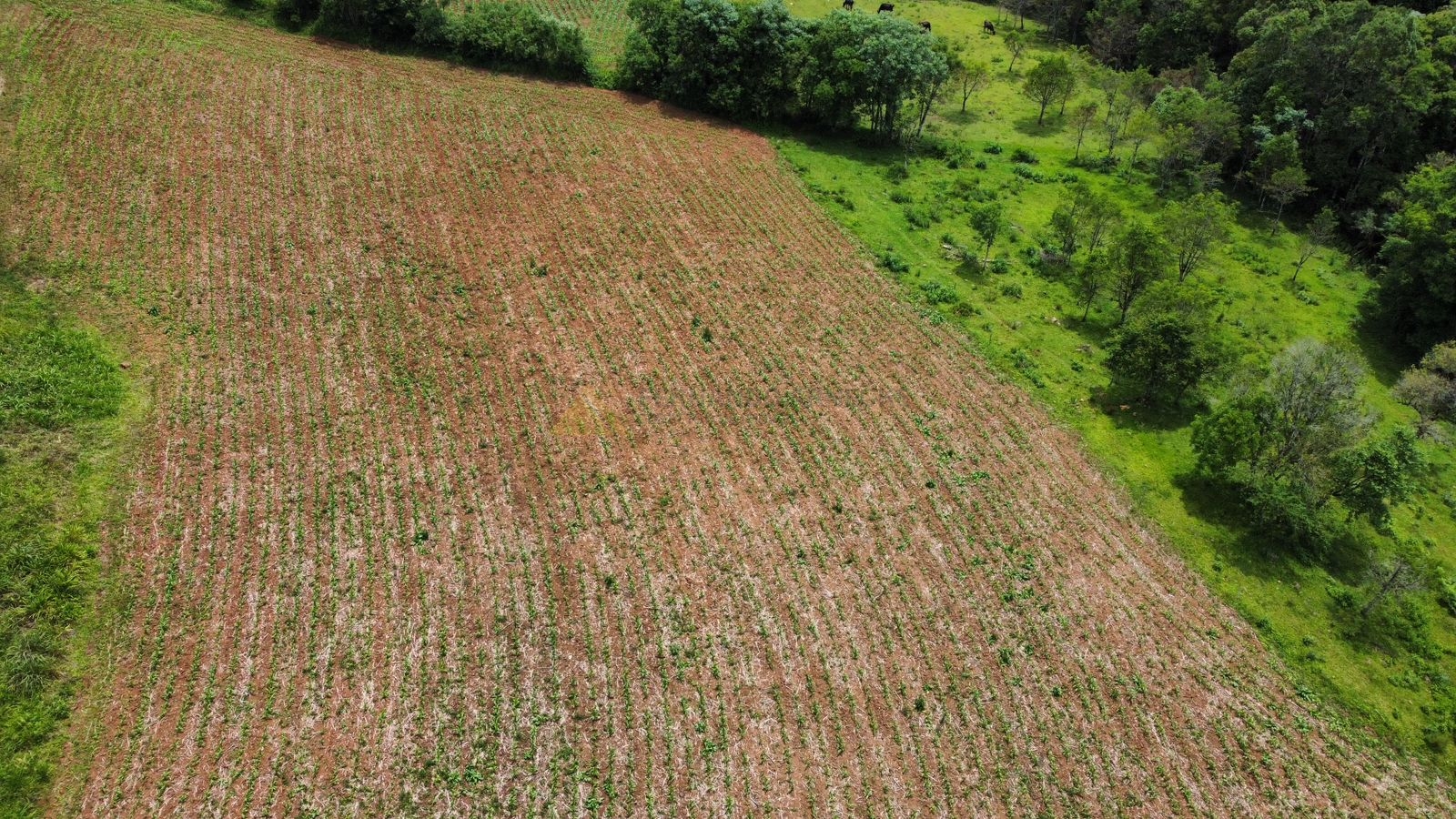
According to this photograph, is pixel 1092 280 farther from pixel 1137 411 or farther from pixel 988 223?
pixel 1137 411

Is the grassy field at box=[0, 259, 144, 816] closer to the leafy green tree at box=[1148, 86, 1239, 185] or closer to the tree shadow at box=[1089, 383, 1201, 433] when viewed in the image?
the tree shadow at box=[1089, 383, 1201, 433]

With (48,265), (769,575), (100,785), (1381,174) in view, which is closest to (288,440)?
(100,785)

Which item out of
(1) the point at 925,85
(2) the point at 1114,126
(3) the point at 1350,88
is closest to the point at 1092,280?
(1) the point at 925,85

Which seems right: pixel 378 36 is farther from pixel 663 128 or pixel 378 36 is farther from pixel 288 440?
pixel 288 440

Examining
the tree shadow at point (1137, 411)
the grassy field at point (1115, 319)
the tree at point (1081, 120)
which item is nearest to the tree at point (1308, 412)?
the grassy field at point (1115, 319)

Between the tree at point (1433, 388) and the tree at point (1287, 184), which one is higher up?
the tree at point (1287, 184)

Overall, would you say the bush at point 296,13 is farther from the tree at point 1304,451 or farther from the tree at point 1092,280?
the tree at point 1304,451

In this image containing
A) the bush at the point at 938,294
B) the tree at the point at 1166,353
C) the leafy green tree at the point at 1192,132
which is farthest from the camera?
the leafy green tree at the point at 1192,132
